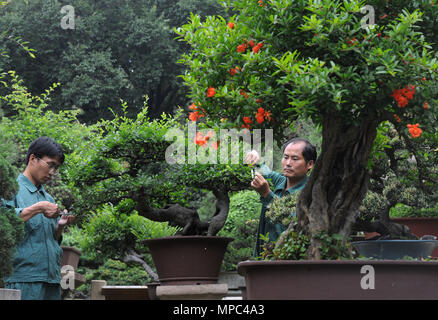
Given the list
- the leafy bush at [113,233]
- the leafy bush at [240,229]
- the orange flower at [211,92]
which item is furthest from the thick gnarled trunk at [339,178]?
the leafy bush at [240,229]

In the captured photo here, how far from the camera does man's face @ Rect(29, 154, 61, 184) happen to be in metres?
2.81

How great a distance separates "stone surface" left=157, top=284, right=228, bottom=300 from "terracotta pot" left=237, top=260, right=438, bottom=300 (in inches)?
56.6

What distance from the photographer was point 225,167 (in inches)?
127

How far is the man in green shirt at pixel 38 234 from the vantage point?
8.65 feet

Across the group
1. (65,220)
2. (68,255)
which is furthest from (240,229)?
(65,220)

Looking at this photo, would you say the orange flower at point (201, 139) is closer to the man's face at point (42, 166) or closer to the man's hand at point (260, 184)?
the man's hand at point (260, 184)

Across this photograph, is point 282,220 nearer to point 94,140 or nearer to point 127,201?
point 127,201

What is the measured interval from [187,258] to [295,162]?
95cm

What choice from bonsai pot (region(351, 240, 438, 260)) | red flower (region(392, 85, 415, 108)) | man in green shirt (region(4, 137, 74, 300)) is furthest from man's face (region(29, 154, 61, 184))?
red flower (region(392, 85, 415, 108))

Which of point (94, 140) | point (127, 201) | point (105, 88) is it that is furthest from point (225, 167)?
point (105, 88)

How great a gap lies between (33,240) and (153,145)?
98cm

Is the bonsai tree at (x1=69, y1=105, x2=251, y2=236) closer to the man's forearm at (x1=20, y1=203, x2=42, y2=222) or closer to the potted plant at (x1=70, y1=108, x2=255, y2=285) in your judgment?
the potted plant at (x1=70, y1=108, x2=255, y2=285)

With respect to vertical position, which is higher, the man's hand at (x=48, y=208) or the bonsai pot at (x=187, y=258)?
the man's hand at (x=48, y=208)

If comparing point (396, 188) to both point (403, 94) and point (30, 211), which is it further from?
point (30, 211)
